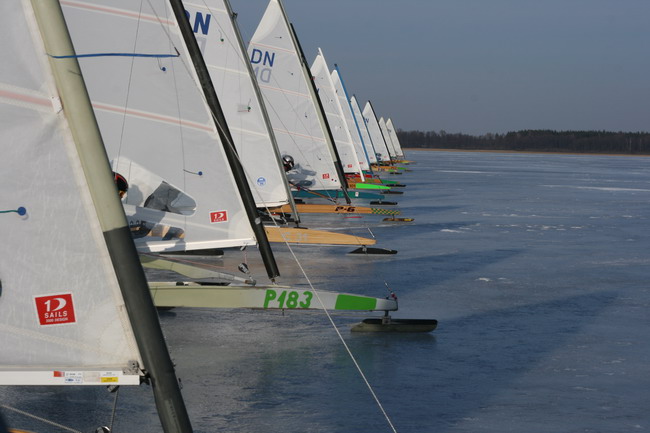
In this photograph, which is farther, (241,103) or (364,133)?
(364,133)

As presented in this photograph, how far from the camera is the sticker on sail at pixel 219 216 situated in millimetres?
8391

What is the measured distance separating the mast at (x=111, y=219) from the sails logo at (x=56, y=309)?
359 mm

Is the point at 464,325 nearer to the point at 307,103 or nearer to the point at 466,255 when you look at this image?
the point at 466,255

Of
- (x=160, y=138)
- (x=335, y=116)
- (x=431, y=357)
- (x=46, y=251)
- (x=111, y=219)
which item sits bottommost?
(x=431, y=357)

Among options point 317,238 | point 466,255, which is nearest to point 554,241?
point 466,255

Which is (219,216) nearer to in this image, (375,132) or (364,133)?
(364,133)

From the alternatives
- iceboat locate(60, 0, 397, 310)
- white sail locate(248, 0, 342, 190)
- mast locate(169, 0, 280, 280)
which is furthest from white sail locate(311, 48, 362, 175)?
iceboat locate(60, 0, 397, 310)

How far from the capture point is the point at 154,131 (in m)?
8.21

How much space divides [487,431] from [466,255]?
921 centimetres

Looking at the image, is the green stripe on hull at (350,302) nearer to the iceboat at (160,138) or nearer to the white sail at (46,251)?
the iceboat at (160,138)

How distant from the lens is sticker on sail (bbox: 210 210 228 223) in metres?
8.39

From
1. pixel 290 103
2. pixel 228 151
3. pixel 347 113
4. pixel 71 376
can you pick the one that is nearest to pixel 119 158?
pixel 228 151

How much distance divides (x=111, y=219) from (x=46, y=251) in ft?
1.53

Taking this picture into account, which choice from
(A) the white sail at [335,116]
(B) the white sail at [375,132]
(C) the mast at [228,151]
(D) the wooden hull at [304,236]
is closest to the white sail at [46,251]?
(C) the mast at [228,151]
